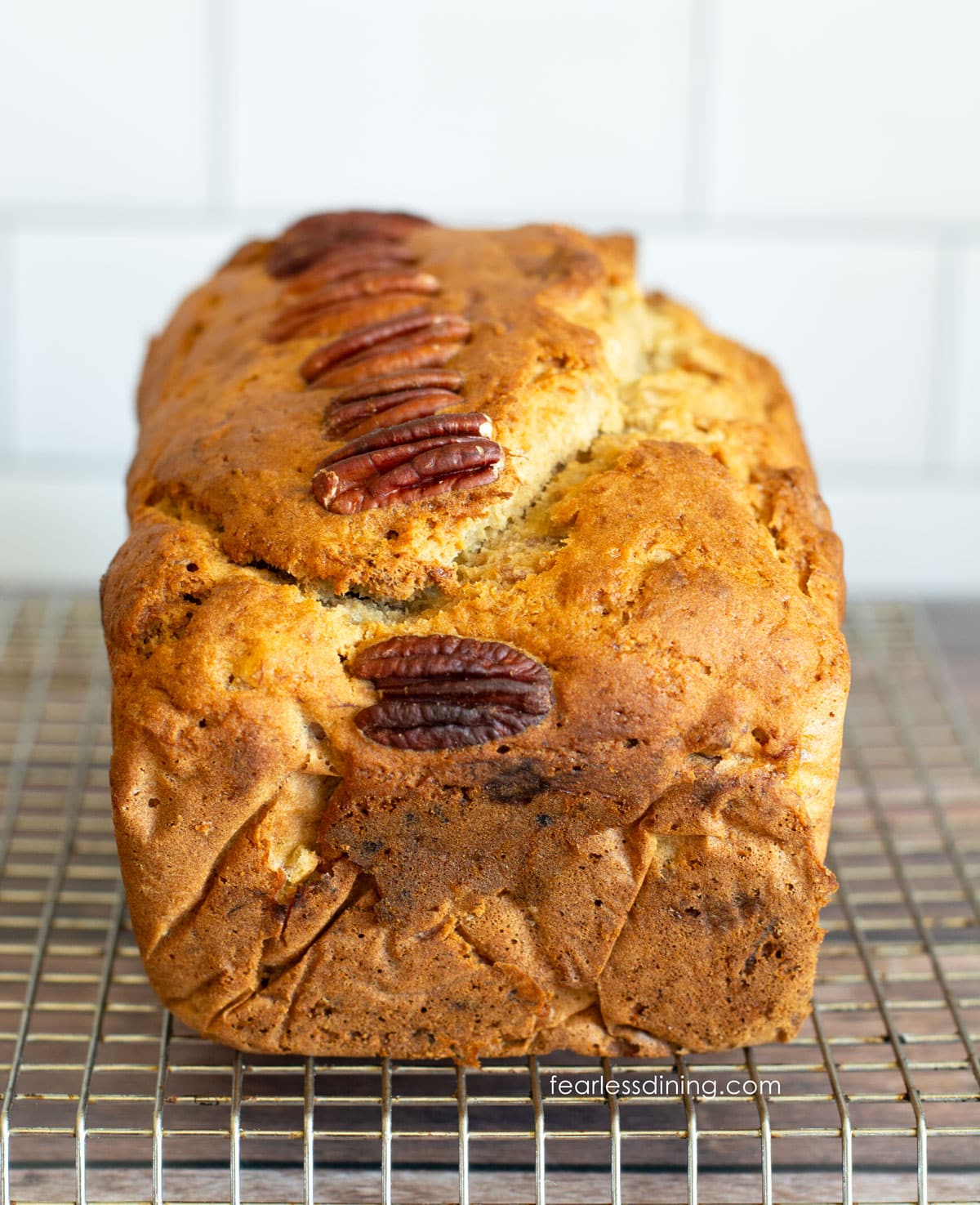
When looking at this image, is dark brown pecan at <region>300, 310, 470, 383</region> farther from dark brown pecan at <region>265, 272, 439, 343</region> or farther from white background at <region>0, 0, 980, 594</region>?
white background at <region>0, 0, 980, 594</region>

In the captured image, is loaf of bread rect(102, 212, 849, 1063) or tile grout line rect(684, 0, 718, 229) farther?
tile grout line rect(684, 0, 718, 229)

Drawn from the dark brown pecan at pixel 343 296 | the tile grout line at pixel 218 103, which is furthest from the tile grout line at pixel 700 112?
the dark brown pecan at pixel 343 296

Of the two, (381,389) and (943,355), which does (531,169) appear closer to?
(943,355)

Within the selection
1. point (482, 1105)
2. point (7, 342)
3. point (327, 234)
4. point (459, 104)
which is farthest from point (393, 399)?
point (7, 342)

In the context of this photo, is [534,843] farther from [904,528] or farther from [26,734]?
[904,528]

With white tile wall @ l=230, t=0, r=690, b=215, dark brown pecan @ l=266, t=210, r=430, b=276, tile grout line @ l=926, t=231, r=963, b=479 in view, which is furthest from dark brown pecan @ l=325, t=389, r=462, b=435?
tile grout line @ l=926, t=231, r=963, b=479

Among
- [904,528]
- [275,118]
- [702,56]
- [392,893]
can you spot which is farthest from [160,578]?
[904,528]
